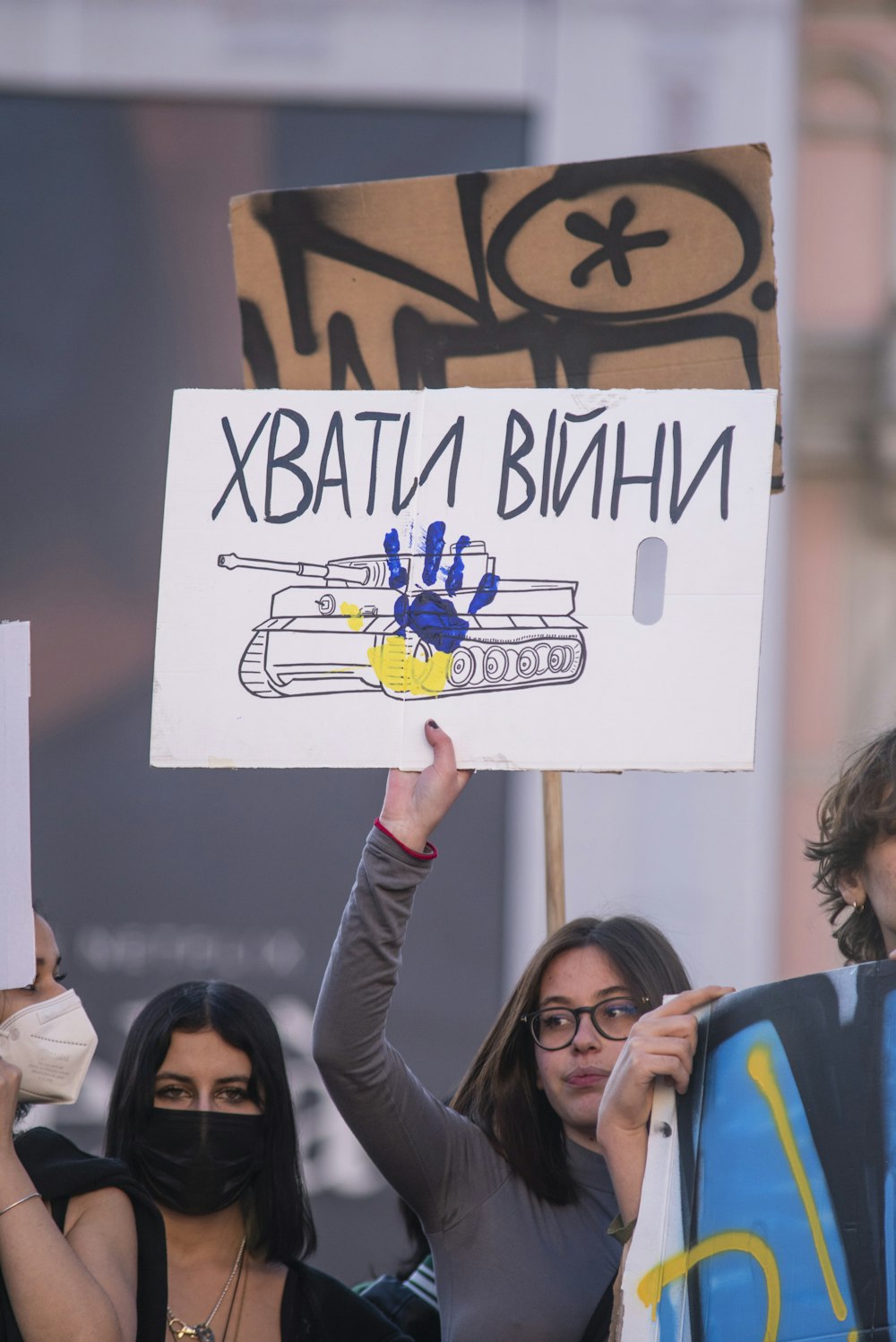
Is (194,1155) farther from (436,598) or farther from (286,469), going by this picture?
(286,469)

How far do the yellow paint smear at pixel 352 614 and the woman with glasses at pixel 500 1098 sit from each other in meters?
0.18

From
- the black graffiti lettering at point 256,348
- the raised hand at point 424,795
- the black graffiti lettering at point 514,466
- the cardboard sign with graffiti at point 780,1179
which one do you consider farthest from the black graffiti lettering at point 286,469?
the cardboard sign with graffiti at point 780,1179

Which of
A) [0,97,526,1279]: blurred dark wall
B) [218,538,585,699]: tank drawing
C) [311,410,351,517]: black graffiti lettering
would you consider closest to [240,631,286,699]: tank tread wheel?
[218,538,585,699]: tank drawing

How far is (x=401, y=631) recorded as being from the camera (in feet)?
7.18

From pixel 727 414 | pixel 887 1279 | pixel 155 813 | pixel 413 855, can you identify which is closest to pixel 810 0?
pixel 155 813

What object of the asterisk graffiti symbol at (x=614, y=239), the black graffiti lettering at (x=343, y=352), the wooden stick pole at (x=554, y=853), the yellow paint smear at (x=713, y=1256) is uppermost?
the asterisk graffiti symbol at (x=614, y=239)

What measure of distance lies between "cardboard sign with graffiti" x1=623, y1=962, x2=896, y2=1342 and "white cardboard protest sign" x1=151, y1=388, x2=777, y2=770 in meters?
0.39

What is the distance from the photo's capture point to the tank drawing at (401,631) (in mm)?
2145

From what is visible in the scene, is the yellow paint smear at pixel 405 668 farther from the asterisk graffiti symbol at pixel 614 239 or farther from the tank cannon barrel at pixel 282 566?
the asterisk graffiti symbol at pixel 614 239

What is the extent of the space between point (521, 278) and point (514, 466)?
0.57 meters

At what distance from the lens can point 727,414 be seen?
7.25 feet

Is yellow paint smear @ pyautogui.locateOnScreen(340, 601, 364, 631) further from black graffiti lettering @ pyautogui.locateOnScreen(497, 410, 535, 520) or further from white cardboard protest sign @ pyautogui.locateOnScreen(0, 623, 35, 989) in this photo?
white cardboard protest sign @ pyautogui.locateOnScreen(0, 623, 35, 989)

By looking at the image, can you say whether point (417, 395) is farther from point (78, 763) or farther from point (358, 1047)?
point (78, 763)

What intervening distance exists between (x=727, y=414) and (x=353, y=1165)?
322 cm
